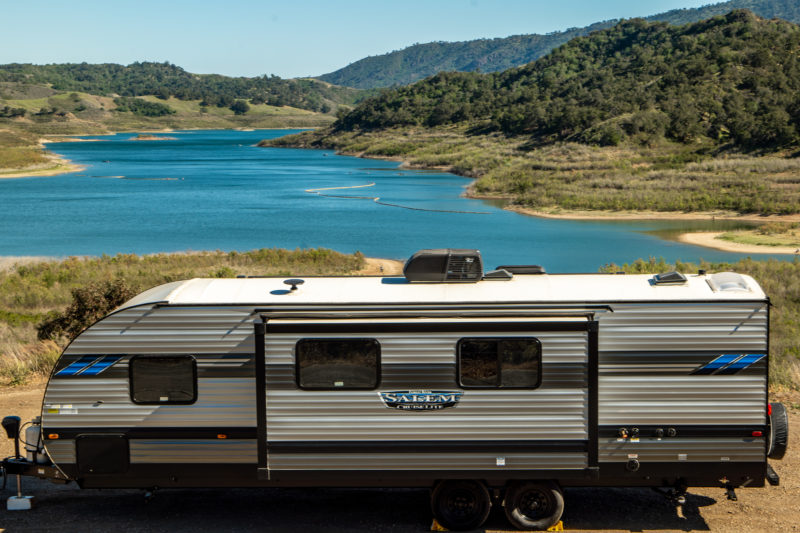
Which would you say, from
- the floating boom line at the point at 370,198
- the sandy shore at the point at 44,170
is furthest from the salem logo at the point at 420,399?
the sandy shore at the point at 44,170

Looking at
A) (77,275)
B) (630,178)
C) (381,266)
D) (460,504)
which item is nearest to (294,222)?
(381,266)

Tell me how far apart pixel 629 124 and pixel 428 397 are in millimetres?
77305

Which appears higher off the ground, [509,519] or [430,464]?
[430,464]

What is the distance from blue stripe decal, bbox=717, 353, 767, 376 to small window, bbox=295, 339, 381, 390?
336 centimetres

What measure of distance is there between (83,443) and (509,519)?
14.1ft

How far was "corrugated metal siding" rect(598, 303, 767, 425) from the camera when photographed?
8.27 meters

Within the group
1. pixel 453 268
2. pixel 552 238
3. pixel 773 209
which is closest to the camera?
pixel 453 268

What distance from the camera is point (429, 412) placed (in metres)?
8.37

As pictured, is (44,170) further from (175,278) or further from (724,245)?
(724,245)

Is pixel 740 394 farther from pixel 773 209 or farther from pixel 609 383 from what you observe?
pixel 773 209

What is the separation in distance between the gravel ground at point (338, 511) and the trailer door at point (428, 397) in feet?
2.84

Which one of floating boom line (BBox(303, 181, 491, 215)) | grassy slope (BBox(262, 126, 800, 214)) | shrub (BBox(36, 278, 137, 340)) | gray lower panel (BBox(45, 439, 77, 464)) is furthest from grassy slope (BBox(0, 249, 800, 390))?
grassy slope (BBox(262, 126, 800, 214))

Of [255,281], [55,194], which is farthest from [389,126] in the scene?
[255,281]

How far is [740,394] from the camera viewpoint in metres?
8.34
